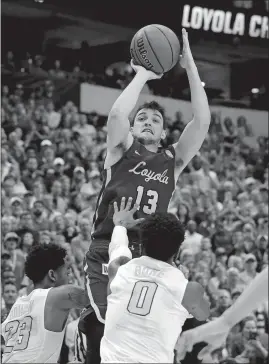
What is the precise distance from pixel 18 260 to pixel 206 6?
1303cm

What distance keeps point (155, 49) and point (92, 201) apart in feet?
28.9

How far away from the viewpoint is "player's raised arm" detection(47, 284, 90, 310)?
19.0ft

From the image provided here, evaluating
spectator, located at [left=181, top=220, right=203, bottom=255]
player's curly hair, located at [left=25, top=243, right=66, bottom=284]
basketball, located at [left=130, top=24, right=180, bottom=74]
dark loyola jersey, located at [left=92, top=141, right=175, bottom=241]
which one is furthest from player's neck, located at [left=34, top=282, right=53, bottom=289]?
spectator, located at [left=181, top=220, right=203, bottom=255]

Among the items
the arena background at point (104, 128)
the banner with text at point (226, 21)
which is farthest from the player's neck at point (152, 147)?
the banner with text at point (226, 21)

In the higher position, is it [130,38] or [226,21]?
[226,21]

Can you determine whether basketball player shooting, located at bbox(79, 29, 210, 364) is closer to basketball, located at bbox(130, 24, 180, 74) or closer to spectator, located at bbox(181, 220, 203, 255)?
basketball, located at bbox(130, 24, 180, 74)

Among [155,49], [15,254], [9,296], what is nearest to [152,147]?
[155,49]

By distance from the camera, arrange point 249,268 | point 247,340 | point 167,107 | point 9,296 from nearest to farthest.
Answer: point 9,296, point 247,340, point 249,268, point 167,107

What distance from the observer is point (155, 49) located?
6.29m

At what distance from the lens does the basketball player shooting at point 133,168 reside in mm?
6022

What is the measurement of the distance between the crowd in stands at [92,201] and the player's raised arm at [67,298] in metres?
4.44

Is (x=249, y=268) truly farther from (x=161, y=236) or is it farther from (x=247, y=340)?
(x=161, y=236)

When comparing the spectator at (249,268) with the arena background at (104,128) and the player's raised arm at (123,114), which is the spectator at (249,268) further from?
the player's raised arm at (123,114)

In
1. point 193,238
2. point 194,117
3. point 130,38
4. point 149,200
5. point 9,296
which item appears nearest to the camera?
point 149,200
